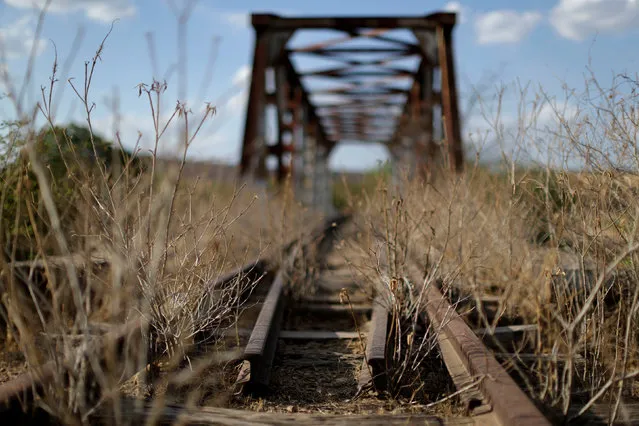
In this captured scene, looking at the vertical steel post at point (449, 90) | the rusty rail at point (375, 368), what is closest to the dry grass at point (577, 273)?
the rusty rail at point (375, 368)

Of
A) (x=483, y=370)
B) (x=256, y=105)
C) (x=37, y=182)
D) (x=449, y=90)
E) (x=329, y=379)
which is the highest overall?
(x=449, y=90)

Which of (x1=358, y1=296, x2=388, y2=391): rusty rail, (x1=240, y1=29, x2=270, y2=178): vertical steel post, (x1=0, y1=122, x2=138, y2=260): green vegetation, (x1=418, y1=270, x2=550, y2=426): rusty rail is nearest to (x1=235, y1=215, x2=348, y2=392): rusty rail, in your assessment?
(x1=358, y1=296, x2=388, y2=391): rusty rail

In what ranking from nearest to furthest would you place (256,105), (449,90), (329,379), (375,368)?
(375,368), (329,379), (449,90), (256,105)

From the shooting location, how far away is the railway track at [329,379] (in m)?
2.58

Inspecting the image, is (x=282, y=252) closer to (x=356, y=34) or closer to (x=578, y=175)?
(x=578, y=175)

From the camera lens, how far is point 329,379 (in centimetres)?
380

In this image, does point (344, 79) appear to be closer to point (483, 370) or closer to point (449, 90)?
point (449, 90)

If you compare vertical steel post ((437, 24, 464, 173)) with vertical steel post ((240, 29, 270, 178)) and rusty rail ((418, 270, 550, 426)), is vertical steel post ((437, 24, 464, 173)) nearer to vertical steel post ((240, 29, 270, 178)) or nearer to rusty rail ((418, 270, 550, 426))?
vertical steel post ((240, 29, 270, 178))

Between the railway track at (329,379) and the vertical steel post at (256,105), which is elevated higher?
the vertical steel post at (256,105)

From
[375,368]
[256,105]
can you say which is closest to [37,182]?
[375,368]

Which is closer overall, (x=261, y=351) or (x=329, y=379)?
(x=261, y=351)

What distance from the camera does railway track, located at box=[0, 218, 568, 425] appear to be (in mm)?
2584

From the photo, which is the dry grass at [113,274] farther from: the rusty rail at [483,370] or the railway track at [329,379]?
the rusty rail at [483,370]

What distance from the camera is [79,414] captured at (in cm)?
258
